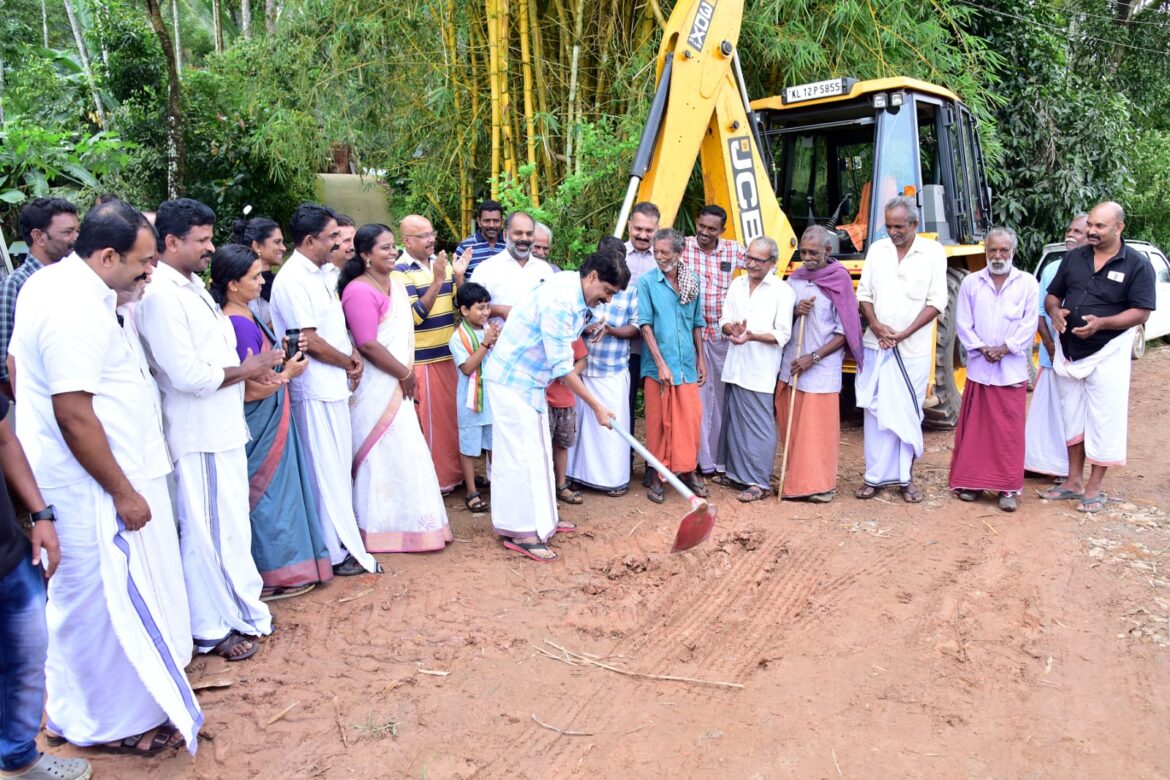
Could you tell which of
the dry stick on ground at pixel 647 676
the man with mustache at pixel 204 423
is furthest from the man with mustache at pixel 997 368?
the man with mustache at pixel 204 423

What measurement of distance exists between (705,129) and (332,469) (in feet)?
12.0

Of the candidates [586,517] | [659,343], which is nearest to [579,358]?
[659,343]

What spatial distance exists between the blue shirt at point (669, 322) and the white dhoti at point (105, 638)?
316 centimetres

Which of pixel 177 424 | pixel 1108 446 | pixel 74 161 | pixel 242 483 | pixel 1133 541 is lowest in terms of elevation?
pixel 1133 541

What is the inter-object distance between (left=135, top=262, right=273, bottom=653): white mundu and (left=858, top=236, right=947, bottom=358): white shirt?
3.79m

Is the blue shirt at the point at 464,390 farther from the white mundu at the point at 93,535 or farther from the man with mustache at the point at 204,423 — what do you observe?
the white mundu at the point at 93,535

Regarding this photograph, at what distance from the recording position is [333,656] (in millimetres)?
3445

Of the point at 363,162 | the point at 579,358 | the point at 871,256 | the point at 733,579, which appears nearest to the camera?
the point at 733,579

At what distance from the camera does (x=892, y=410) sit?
211 inches

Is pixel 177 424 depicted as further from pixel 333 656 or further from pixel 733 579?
pixel 733 579

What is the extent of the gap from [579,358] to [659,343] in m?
0.55

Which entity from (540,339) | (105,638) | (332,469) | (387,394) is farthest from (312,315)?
(105,638)

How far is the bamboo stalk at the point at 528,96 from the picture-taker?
21.2 ft

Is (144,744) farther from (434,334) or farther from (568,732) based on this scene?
(434,334)
